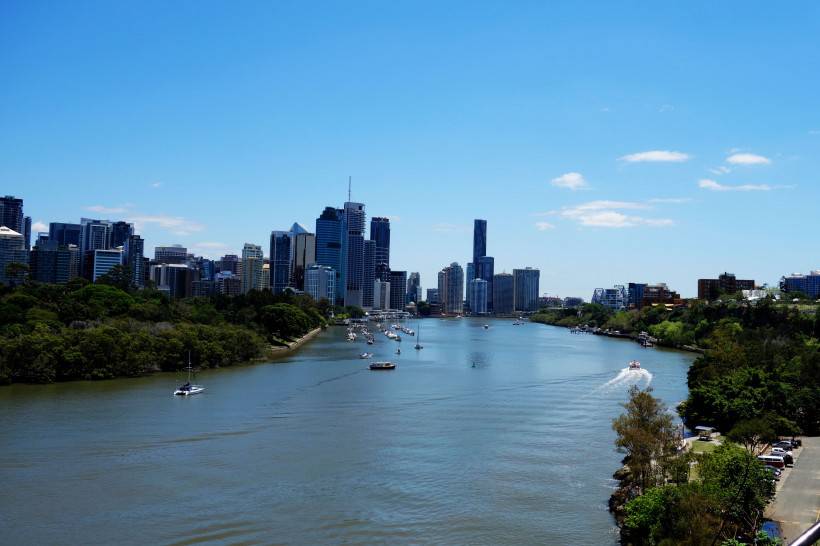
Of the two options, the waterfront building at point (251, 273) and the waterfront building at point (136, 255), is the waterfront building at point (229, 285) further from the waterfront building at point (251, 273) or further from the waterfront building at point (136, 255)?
the waterfront building at point (136, 255)

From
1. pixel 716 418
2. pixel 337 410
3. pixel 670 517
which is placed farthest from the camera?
pixel 337 410

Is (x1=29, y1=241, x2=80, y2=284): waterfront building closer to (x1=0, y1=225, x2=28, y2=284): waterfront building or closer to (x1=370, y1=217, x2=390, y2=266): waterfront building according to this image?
(x1=0, y1=225, x2=28, y2=284): waterfront building

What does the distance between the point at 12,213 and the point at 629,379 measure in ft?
368

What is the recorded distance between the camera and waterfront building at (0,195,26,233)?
376 feet

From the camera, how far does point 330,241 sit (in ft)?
482

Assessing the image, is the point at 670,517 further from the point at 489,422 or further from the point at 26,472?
the point at 26,472

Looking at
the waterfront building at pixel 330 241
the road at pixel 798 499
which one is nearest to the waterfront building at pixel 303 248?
the waterfront building at pixel 330 241

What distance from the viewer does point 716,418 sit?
2114 centimetres

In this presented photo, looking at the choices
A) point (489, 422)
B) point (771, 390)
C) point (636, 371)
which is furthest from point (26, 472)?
point (636, 371)

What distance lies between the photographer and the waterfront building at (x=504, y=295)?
187000mm

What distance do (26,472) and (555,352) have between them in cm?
4272

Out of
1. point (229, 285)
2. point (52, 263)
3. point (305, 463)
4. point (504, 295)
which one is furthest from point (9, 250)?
point (504, 295)

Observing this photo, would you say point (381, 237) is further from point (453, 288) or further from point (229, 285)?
point (229, 285)

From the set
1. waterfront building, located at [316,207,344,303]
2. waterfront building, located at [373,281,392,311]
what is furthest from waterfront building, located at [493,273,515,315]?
waterfront building, located at [316,207,344,303]
